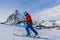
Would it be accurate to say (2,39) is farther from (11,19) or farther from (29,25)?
(11,19)

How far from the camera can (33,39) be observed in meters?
11.1

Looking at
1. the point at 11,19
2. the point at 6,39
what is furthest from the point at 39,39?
the point at 11,19

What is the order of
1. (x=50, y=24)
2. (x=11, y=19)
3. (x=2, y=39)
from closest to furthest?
(x=2, y=39), (x=50, y=24), (x=11, y=19)

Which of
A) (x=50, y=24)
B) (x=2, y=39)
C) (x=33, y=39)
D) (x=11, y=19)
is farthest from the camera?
(x=11, y=19)

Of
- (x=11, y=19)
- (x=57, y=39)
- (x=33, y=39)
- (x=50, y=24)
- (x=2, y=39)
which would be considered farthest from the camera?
(x=11, y=19)

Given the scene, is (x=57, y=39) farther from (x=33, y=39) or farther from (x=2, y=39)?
(x=2, y=39)

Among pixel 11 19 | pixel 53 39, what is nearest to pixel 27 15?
pixel 53 39

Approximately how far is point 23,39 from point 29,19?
1.44 meters

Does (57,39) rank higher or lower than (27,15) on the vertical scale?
lower

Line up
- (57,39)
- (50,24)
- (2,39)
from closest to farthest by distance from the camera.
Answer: (2,39)
(57,39)
(50,24)

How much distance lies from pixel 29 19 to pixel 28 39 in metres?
1.36

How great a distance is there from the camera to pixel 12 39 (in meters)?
10.5

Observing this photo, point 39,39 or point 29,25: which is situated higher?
point 29,25

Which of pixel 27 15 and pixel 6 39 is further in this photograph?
pixel 27 15
